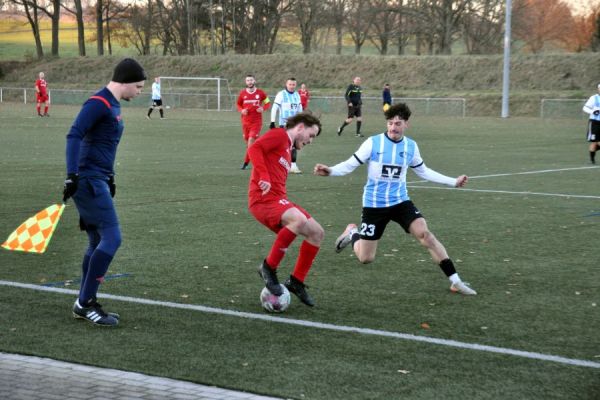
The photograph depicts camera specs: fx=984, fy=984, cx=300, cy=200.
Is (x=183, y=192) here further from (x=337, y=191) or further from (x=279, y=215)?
(x=279, y=215)

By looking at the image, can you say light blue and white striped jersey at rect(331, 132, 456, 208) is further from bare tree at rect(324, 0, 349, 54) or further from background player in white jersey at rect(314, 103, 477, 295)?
bare tree at rect(324, 0, 349, 54)

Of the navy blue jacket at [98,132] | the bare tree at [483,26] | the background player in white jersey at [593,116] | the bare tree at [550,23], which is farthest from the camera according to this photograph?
the bare tree at [550,23]

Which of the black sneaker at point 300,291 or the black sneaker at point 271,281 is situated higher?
the black sneaker at point 271,281

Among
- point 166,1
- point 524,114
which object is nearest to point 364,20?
point 166,1

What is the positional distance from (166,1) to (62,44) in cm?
→ 3405

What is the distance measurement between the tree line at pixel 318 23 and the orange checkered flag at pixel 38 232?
69.1 meters

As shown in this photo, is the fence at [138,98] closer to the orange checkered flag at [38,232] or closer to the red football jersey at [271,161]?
the red football jersey at [271,161]

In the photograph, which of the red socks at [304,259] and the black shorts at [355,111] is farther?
the black shorts at [355,111]

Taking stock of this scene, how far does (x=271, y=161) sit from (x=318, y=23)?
79.1 metres

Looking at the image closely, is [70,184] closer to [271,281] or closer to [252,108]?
[271,281]

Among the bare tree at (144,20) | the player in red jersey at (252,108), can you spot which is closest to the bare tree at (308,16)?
the bare tree at (144,20)

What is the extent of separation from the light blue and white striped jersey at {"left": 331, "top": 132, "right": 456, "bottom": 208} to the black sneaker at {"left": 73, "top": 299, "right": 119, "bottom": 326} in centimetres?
267

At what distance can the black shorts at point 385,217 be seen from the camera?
8.82m

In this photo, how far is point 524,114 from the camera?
52500mm
